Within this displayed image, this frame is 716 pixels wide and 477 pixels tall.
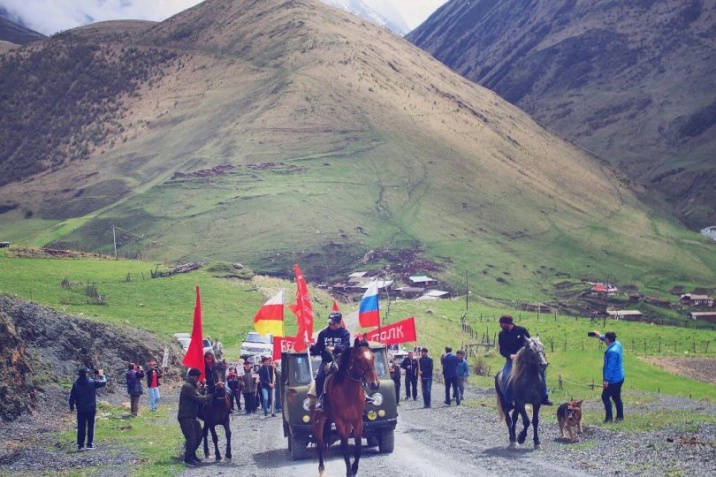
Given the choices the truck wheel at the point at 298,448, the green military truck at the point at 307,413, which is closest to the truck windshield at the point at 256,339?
the green military truck at the point at 307,413

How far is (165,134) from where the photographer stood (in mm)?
182500

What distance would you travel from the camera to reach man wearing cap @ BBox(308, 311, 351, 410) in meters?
20.5

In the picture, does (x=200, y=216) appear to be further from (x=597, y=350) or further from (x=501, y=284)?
(x=597, y=350)

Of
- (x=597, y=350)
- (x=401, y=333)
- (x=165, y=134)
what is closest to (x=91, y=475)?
A: (x=401, y=333)

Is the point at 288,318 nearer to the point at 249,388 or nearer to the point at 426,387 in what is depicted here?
the point at 249,388

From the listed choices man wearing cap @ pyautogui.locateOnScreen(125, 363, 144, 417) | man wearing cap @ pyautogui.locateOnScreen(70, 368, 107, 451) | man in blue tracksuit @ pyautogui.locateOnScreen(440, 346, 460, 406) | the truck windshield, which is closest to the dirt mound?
man wearing cap @ pyautogui.locateOnScreen(125, 363, 144, 417)

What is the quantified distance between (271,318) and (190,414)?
4.95 m

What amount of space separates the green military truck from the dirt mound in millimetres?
10634

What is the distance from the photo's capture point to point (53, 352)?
121 feet

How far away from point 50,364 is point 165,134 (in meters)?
151

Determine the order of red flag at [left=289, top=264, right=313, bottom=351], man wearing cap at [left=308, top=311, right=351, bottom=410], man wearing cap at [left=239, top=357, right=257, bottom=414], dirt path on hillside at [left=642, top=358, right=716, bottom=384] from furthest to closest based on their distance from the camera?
1. dirt path on hillside at [left=642, top=358, right=716, bottom=384]
2. man wearing cap at [left=239, top=357, right=257, bottom=414]
3. red flag at [left=289, top=264, right=313, bottom=351]
4. man wearing cap at [left=308, top=311, right=351, bottom=410]

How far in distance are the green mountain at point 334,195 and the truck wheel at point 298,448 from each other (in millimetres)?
91241

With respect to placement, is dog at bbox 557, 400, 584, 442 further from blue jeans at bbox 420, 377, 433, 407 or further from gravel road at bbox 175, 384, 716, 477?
blue jeans at bbox 420, 377, 433, 407

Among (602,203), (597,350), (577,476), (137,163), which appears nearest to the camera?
(577,476)
